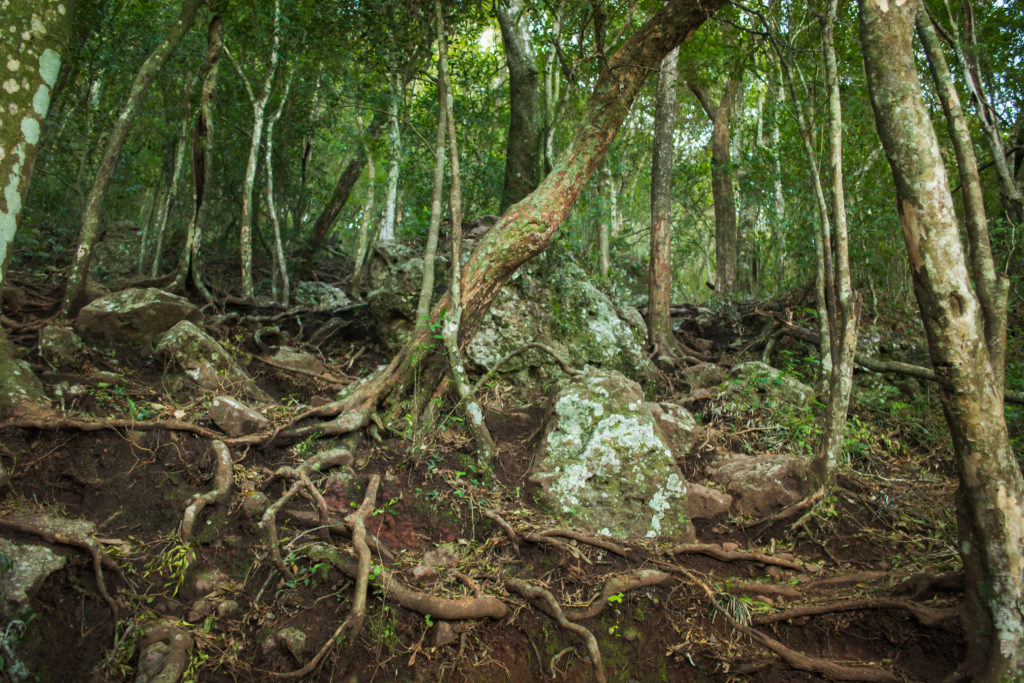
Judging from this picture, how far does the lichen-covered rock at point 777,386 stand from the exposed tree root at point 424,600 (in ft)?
15.1

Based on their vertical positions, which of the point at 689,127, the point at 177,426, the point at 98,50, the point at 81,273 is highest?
the point at 689,127

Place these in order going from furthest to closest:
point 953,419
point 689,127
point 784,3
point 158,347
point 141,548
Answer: point 689,127, point 784,3, point 158,347, point 141,548, point 953,419

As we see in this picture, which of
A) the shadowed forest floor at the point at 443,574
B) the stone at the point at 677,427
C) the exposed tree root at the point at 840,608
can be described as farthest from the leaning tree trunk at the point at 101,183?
the exposed tree root at the point at 840,608

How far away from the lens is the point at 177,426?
4480mm

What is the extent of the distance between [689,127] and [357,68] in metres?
16.8

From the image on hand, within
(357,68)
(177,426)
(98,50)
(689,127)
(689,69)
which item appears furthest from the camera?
(689,127)

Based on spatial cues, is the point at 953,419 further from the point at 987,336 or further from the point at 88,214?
the point at 88,214

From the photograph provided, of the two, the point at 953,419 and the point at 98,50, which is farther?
the point at 98,50

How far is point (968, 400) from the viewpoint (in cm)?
298

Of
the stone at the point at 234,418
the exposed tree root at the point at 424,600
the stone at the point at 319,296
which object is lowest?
the exposed tree root at the point at 424,600

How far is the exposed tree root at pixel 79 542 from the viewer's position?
3.18m

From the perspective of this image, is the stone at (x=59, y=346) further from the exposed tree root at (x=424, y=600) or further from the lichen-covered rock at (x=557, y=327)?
the lichen-covered rock at (x=557, y=327)

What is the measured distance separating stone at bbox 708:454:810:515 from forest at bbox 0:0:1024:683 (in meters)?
0.02

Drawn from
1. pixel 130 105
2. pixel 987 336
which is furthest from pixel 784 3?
pixel 130 105
